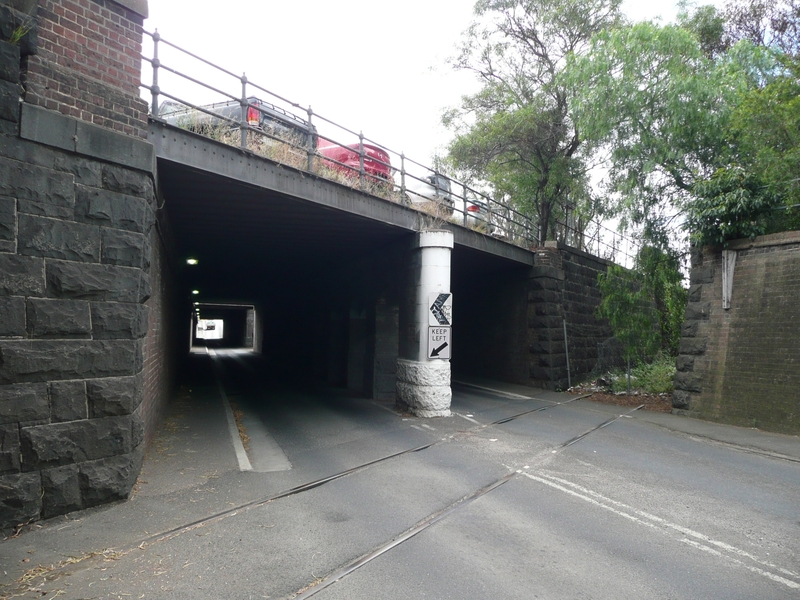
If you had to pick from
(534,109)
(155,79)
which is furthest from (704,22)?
(155,79)

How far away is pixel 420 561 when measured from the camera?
470 cm

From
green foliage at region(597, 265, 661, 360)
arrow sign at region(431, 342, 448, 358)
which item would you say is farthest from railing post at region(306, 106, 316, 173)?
green foliage at region(597, 265, 661, 360)

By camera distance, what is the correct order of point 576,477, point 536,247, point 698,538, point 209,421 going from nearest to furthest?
point 698,538 → point 576,477 → point 209,421 → point 536,247

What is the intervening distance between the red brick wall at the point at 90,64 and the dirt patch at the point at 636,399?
44.3ft

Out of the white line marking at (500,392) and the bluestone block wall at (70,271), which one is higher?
the bluestone block wall at (70,271)

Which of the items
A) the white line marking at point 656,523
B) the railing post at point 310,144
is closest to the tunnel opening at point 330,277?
the railing post at point 310,144

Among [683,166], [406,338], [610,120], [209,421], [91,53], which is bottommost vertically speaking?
[209,421]

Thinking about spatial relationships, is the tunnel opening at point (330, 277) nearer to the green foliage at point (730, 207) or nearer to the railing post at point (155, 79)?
the railing post at point (155, 79)

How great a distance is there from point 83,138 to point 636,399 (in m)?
15.3

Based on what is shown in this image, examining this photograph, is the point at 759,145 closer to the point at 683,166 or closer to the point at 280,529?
the point at 683,166

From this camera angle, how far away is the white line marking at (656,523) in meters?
4.68

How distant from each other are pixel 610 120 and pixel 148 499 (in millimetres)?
14020

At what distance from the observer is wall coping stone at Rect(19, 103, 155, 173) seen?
5.26m

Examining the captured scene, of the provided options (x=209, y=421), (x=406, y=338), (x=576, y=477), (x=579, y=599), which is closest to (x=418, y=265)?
(x=406, y=338)
